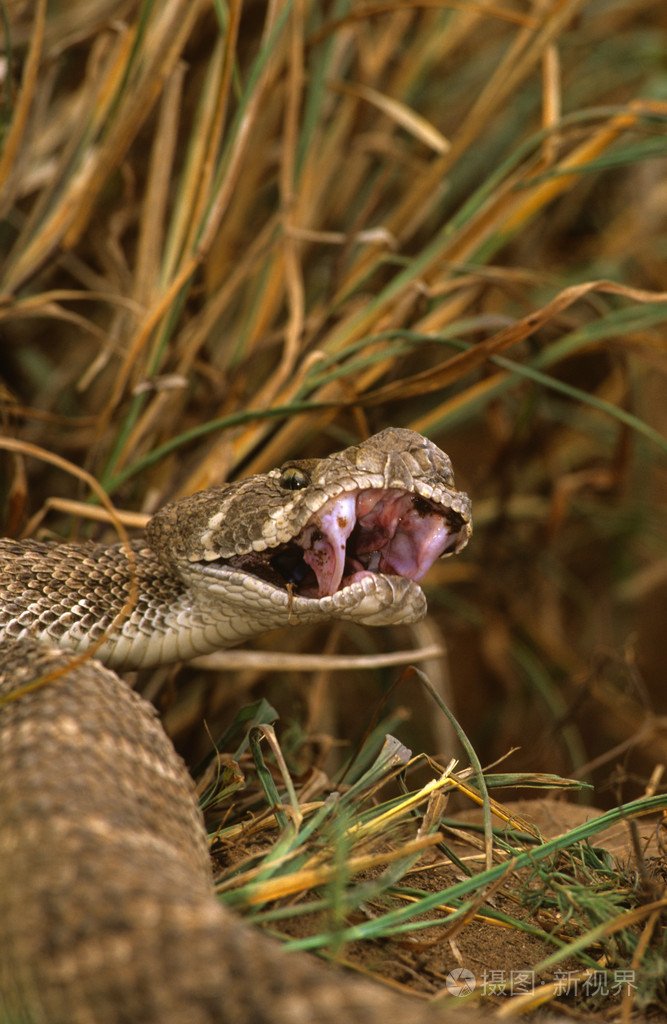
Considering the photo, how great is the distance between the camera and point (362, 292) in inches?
148

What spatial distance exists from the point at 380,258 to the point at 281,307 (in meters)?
0.74

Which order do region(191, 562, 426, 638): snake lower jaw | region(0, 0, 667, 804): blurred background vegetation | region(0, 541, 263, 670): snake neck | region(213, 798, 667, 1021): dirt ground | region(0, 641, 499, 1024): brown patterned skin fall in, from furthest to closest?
region(0, 0, 667, 804): blurred background vegetation → region(0, 541, 263, 670): snake neck → region(191, 562, 426, 638): snake lower jaw → region(213, 798, 667, 1021): dirt ground → region(0, 641, 499, 1024): brown patterned skin

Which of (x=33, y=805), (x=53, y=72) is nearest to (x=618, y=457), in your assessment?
(x=53, y=72)

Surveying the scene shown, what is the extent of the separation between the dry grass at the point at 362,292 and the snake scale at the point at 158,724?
0.46m

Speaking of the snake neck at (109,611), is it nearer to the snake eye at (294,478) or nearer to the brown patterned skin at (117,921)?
the snake eye at (294,478)

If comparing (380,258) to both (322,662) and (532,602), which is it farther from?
(532,602)

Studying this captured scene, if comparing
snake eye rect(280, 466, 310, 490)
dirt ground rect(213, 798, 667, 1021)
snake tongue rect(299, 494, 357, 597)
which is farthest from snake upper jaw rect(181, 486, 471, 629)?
dirt ground rect(213, 798, 667, 1021)

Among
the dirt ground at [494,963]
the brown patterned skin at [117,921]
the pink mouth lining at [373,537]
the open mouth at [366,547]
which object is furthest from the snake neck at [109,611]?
the dirt ground at [494,963]

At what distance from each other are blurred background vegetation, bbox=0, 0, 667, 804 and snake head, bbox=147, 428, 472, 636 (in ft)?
1.55

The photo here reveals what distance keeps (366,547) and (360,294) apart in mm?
1724

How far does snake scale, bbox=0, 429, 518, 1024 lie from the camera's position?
3.71 ft

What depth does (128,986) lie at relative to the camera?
1.14 metres

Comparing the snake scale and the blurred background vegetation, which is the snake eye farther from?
the blurred background vegetation

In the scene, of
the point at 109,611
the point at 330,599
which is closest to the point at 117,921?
the point at 330,599
